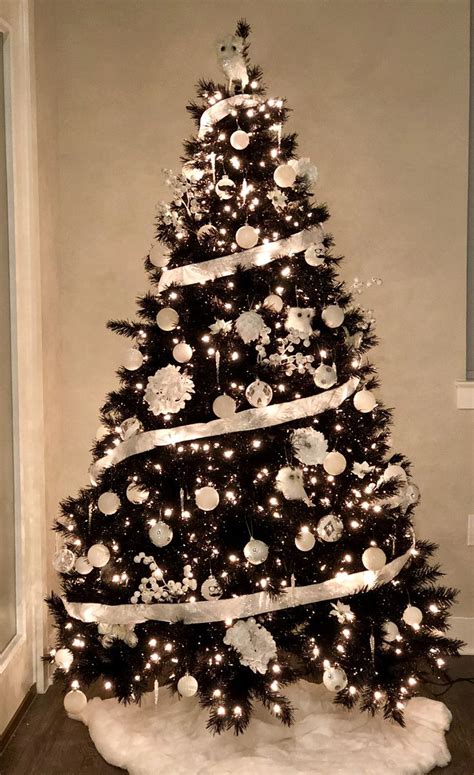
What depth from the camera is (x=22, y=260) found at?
2.69 metres

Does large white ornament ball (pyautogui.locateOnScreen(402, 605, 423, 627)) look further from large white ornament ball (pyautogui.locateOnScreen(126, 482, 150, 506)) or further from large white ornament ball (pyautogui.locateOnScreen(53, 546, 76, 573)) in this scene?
large white ornament ball (pyautogui.locateOnScreen(53, 546, 76, 573))

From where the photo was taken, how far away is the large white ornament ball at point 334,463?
2.20 meters

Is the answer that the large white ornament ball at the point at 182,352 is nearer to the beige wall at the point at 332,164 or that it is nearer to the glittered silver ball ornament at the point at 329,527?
the glittered silver ball ornament at the point at 329,527

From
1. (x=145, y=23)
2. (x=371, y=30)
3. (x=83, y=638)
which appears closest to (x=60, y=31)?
(x=145, y=23)

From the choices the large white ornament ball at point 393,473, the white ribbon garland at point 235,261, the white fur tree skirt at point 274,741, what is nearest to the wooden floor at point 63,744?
the white fur tree skirt at point 274,741

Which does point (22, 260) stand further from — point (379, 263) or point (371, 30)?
point (371, 30)

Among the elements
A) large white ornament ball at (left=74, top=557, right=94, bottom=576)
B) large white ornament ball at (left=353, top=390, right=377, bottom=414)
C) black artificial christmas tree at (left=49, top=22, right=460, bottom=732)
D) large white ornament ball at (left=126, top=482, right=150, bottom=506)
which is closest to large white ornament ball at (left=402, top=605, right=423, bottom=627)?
black artificial christmas tree at (left=49, top=22, right=460, bottom=732)

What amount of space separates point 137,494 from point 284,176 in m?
0.98

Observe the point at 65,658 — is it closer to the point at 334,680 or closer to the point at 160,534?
the point at 160,534

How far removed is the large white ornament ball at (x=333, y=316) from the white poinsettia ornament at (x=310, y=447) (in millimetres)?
310

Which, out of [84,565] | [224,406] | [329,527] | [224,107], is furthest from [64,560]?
[224,107]

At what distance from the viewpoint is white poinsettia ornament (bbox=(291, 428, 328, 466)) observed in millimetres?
2199

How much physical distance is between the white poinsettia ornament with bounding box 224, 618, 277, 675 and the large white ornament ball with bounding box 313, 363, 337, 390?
2.28 feet

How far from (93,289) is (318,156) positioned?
3.31 ft
